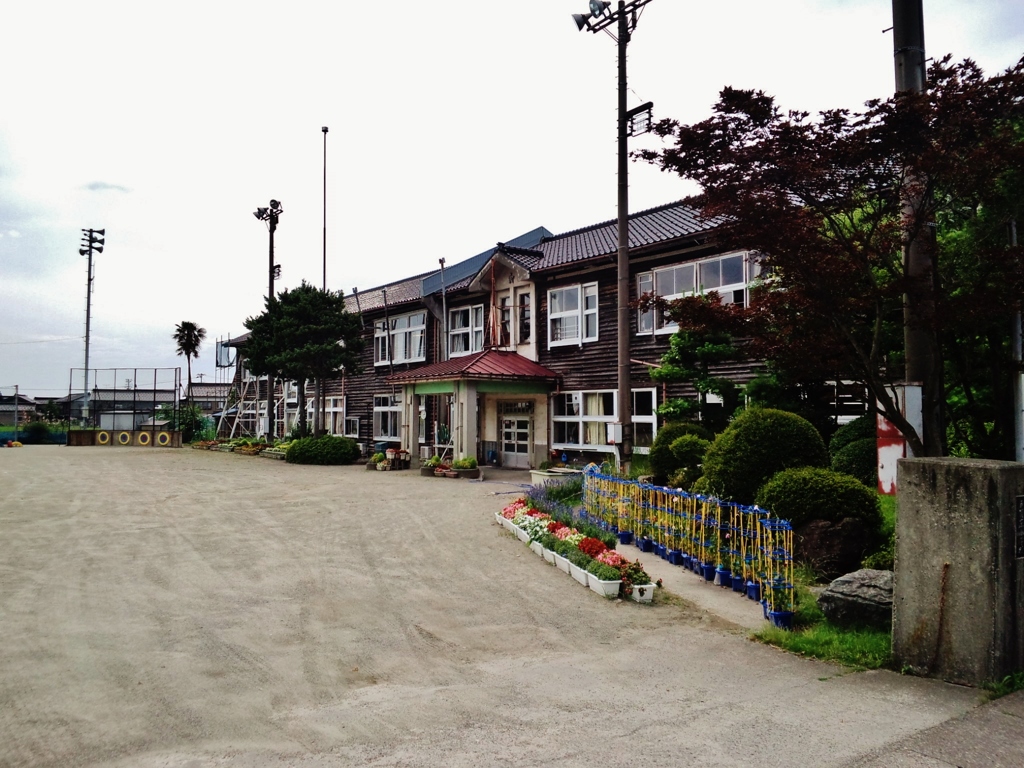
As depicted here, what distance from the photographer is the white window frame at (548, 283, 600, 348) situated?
69.9ft

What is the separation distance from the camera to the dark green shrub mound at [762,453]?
9.41 metres

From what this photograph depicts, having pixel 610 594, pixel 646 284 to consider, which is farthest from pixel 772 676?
pixel 646 284

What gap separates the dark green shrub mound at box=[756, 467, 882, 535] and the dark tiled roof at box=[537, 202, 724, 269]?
9095 millimetres

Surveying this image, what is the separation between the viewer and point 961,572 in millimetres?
5035

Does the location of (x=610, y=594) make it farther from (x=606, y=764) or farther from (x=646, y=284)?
(x=646, y=284)

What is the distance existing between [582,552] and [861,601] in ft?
11.4

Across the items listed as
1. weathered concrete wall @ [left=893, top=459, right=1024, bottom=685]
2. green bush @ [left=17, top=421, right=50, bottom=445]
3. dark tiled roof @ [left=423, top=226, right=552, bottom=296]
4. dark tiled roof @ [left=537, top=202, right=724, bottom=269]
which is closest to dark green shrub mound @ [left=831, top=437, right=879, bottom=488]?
weathered concrete wall @ [left=893, top=459, right=1024, bottom=685]

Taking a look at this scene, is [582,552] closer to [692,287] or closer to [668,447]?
[668,447]

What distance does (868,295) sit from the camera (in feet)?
25.3

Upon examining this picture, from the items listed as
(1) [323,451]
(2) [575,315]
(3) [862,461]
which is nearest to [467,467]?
(2) [575,315]

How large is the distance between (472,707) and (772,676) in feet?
7.49

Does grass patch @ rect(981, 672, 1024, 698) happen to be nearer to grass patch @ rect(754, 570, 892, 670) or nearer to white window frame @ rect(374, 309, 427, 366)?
grass patch @ rect(754, 570, 892, 670)

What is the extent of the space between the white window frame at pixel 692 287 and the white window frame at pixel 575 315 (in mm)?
1949

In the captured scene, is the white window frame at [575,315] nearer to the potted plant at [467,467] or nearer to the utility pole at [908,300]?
the potted plant at [467,467]
